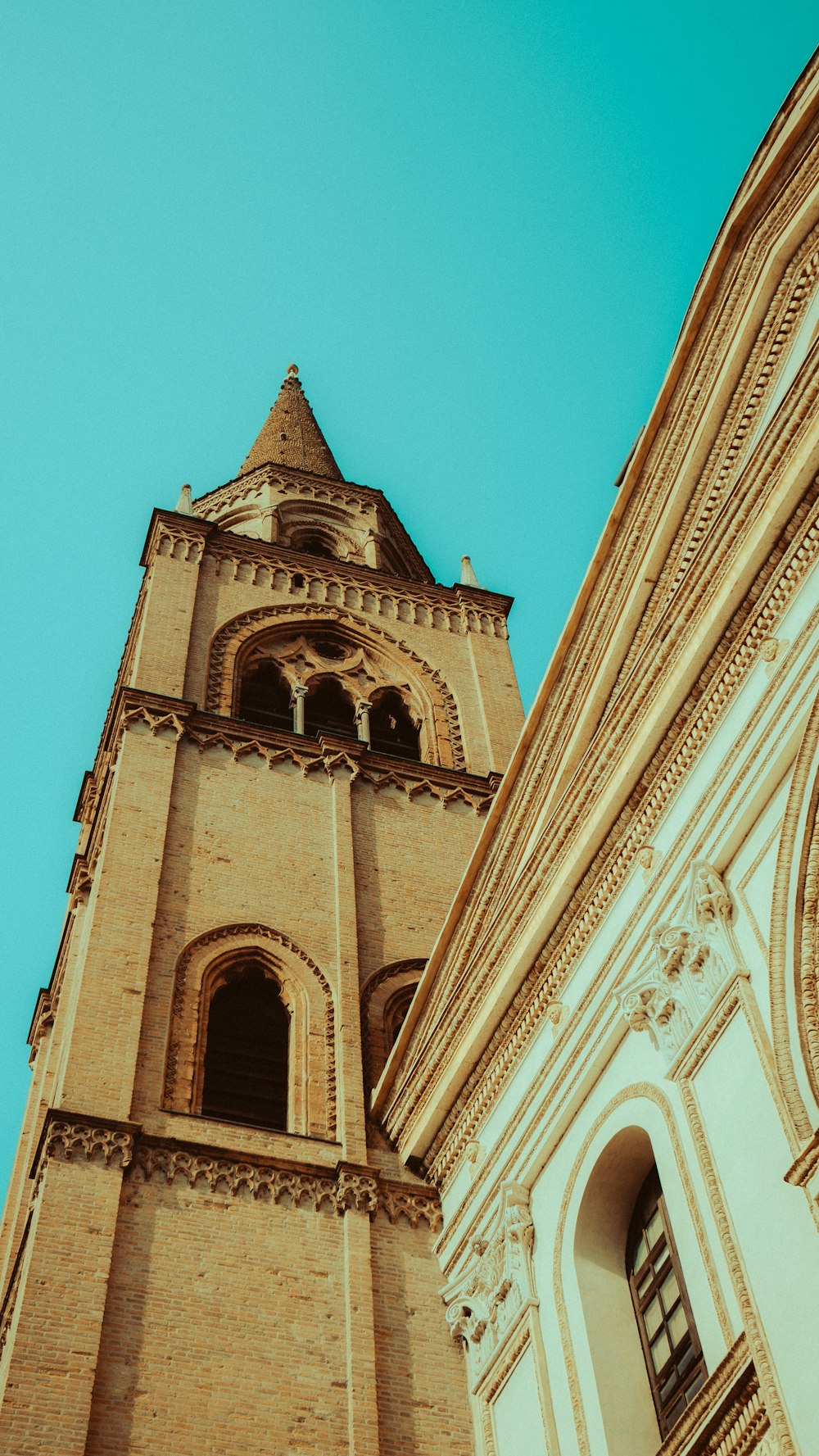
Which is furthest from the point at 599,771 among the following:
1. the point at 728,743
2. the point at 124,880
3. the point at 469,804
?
the point at 469,804

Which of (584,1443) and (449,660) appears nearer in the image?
(584,1443)

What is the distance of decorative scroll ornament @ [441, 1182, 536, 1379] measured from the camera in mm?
12109

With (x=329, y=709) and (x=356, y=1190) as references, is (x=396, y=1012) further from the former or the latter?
(x=329, y=709)

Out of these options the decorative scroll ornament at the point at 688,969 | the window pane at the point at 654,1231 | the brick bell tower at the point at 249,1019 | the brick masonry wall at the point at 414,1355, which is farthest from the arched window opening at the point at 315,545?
the window pane at the point at 654,1231

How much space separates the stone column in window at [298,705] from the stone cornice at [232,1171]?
779 centimetres

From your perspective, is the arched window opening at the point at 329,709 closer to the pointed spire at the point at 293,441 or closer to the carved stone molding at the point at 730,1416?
the pointed spire at the point at 293,441

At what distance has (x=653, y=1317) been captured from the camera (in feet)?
35.0

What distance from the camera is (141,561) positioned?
82.8 ft

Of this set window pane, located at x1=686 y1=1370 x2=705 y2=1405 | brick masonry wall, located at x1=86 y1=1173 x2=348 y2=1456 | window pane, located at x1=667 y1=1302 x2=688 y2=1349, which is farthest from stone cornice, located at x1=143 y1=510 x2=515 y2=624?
window pane, located at x1=686 y1=1370 x2=705 y2=1405

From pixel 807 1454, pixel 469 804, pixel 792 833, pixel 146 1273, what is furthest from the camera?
pixel 469 804

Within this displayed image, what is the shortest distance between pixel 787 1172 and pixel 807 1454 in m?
1.34

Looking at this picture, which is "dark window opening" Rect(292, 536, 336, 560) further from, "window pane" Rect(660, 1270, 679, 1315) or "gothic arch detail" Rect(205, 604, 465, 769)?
"window pane" Rect(660, 1270, 679, 1315)

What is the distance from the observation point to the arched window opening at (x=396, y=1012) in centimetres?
1659

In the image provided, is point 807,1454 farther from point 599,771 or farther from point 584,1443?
point 599,771
